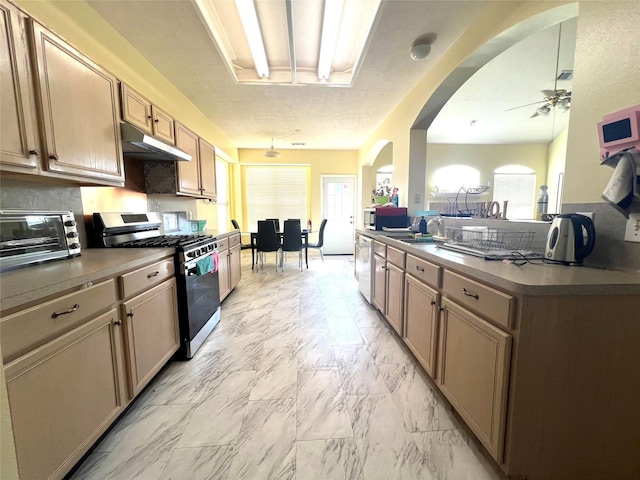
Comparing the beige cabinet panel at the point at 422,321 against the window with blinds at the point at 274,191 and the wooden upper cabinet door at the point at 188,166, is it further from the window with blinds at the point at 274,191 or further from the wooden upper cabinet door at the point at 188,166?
the window with blinds at the point at 274,191

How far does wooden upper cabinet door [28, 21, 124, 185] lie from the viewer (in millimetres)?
1276

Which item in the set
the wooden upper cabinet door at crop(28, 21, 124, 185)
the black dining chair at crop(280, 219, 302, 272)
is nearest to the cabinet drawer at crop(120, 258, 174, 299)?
the wooden upper cabinet door at crop(28, 21, 124, 185)

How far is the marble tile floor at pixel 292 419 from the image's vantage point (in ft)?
3.79

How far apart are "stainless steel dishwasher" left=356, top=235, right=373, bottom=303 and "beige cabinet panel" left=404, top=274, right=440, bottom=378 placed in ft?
3.08

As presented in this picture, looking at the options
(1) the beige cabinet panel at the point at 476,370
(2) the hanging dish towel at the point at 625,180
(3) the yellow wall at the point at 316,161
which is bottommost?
(1) the beige cabinet panel at the point at 476,370

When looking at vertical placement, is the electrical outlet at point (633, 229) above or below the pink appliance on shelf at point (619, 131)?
below

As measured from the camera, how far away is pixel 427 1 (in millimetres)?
1780

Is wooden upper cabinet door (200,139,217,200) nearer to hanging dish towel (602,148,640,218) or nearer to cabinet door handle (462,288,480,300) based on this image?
cabinet door handle (462,288,480,300)

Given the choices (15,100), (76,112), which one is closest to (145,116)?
(76,112)

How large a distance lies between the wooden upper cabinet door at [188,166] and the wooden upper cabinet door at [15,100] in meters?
1.41

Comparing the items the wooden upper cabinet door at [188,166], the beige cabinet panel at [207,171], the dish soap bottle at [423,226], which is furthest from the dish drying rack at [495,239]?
the beige cabinet panel at [207,171]

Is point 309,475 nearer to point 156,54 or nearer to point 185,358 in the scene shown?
point 185,358

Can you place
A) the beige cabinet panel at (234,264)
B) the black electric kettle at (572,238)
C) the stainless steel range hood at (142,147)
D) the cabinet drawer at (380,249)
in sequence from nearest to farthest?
1. the black electric kettle at (572,238)
2. the stainless steel range hood at (142,147)
3. the cabinet drawer at (380,249)
4. the beige cabinet panel at (234,264)

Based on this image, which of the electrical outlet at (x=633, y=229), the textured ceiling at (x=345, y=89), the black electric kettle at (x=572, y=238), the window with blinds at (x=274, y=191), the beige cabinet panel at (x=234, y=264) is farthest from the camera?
the window with blinds at (x=274, y=191)
